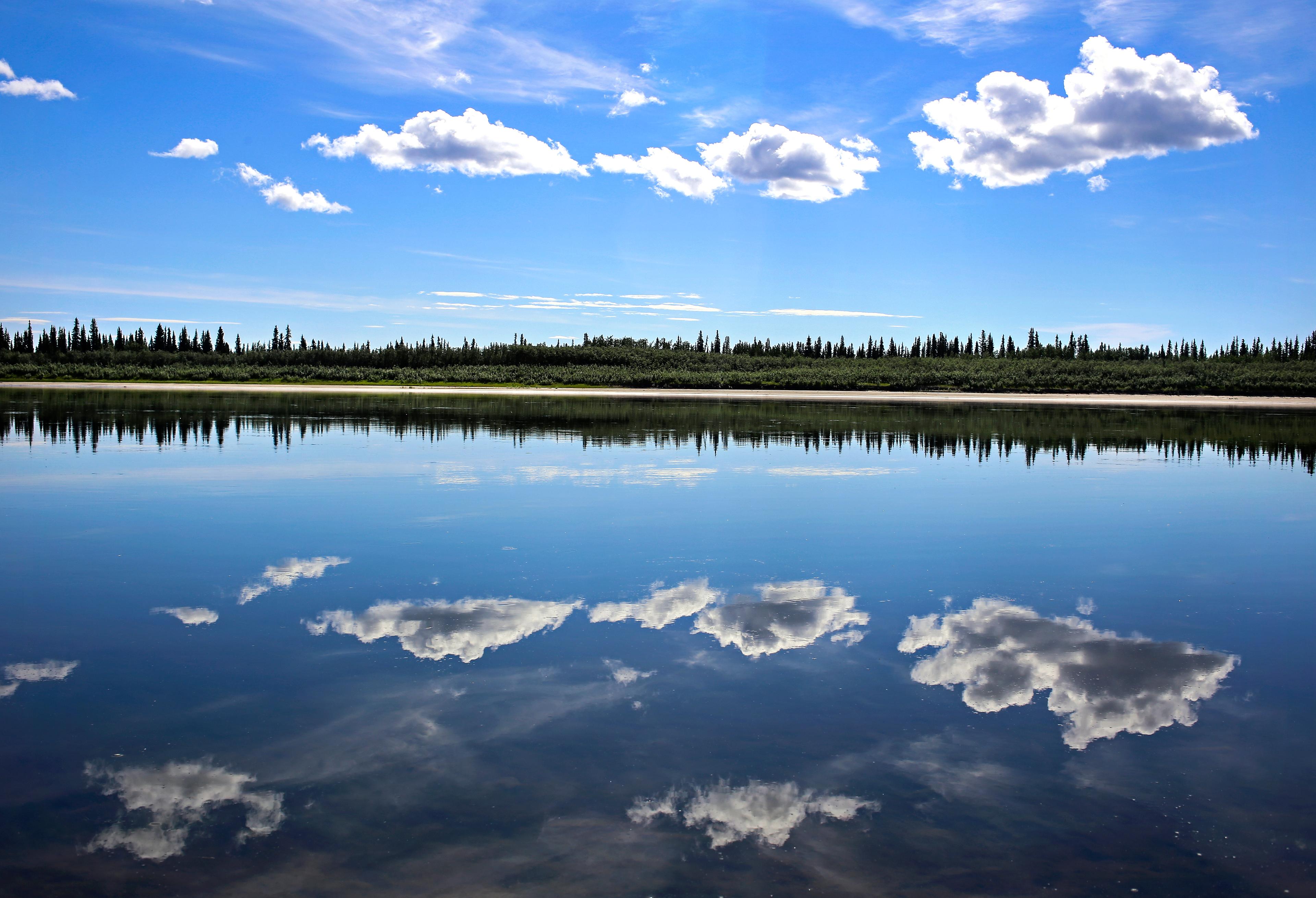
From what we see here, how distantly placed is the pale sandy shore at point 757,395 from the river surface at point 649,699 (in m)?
78.2

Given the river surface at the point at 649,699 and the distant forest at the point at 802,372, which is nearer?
the river surface at the point at 649,699

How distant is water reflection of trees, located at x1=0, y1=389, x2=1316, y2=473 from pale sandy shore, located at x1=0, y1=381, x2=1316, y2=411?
18.8 metres

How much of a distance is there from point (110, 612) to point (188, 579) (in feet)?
4.97

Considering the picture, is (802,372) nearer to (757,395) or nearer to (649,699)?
(757,395)

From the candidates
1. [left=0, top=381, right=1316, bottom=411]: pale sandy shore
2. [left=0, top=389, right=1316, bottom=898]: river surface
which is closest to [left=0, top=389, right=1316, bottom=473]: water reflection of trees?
[left=0, top=389, right=1316, bottom=898]: river surface

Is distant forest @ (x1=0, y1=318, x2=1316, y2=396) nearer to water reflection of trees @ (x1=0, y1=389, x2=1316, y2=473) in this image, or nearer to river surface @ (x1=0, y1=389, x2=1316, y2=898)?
water reflection of trees @ (x1=0, y1=389, x2=1316, y2=473)

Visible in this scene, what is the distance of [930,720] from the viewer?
7102 mm

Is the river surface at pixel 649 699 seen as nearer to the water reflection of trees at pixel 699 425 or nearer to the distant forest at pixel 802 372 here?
the water reflection of trees at pixel 699 425

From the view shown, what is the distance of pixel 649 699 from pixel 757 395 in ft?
378

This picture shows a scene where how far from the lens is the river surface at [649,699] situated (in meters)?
5.21

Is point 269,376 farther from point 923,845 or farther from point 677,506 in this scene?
point 923,845

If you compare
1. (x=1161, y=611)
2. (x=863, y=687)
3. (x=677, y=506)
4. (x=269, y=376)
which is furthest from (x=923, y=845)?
(x=269, y=376)

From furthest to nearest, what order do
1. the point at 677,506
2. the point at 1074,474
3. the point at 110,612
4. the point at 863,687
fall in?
the point at 1074,474 < the point at 677,506 < the point at 110,612 < the point at 863,687

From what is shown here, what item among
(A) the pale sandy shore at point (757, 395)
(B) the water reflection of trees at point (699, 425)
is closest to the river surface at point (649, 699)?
(B) the water reflection of trees at point (699, 425)
